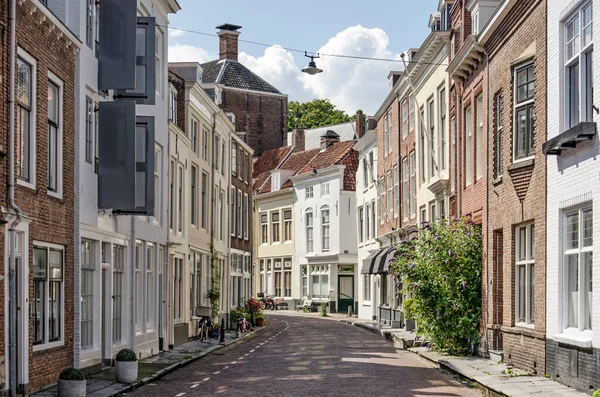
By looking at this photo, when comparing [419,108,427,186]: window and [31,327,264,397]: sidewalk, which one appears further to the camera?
[419,108,427,186]: window

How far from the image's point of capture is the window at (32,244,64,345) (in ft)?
56.0

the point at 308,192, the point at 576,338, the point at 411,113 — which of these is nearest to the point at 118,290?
the point at 576,338

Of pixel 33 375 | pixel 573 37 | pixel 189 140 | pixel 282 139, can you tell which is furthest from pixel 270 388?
pixel 282 139

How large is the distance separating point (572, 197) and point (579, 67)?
2.11 metres

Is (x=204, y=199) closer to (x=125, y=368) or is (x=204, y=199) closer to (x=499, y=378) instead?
(x=125, y=368)

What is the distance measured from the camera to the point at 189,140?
109 feet

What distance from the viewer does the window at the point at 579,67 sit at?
16.0 metres

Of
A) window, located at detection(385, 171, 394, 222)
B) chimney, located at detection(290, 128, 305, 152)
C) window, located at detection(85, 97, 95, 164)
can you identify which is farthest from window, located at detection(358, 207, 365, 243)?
window, located at detection(85, 97, 95, 164)

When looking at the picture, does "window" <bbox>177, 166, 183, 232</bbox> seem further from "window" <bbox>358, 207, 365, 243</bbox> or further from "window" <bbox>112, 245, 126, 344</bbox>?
"window" <bbox>358, 207, 365, 243</bbox>

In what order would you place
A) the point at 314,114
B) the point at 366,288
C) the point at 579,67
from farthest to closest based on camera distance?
the point at 314,114 → the point at 366,288 → the point at 579,67

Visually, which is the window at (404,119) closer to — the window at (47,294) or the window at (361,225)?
the window at (361,225)

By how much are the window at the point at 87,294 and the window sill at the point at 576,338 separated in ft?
30.3

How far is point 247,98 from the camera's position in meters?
77.7

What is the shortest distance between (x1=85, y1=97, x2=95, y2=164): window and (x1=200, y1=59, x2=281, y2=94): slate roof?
182 ft
